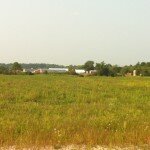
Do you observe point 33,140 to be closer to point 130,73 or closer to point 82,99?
point 82,99

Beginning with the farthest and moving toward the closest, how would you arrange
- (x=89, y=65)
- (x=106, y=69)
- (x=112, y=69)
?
(x=89, y=65) < (x=112, y=69) < (x=106, y=69)

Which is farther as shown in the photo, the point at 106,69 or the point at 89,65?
the point at 89,65

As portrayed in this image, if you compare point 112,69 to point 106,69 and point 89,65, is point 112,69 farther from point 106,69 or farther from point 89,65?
point 89,65

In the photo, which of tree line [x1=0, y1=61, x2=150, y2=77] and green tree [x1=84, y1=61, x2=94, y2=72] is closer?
tree line [x1=0, y1=61, x2=150, y2=77]

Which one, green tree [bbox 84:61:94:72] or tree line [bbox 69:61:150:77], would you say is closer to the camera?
tree line [bbox 69:61:150:77]

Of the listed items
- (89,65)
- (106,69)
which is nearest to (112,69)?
(106,69)

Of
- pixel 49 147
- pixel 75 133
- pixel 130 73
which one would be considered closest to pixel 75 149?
pixel 49 147

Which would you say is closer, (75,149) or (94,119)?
(75,149)

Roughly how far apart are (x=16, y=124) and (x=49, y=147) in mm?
2888

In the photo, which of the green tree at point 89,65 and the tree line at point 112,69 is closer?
the tree line at point 112,69

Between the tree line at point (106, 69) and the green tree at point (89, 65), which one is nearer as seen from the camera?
the tree line at point (106, 69)

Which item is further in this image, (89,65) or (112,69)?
(89,65)

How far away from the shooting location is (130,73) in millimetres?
133625

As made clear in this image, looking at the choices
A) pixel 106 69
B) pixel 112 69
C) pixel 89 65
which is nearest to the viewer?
pixel 106 69
